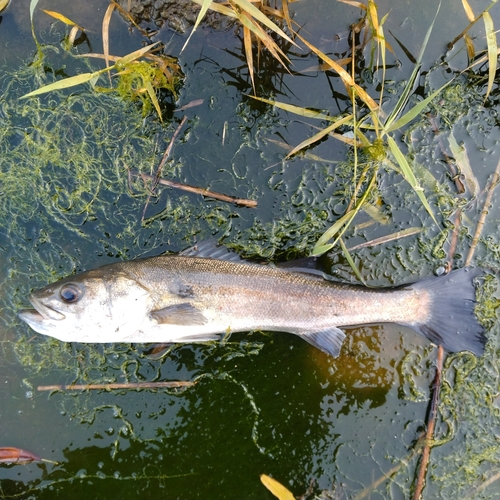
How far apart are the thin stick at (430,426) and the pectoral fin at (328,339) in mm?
814

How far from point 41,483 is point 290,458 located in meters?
1.89

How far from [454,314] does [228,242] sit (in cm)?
169

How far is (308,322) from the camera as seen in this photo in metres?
2.79

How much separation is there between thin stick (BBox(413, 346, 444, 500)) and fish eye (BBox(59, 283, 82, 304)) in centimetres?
258

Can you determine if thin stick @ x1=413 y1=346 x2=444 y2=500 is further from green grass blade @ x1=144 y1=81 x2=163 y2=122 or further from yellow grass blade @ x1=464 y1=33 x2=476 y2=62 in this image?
green grass blade @ x1=144 y1=81 x2=163 y2=122

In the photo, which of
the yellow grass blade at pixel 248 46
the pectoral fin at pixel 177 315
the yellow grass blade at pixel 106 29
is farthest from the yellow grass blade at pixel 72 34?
the pectoral fin at pixel 177 315

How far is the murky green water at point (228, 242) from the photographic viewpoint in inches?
119

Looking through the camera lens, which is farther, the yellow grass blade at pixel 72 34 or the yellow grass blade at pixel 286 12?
the yellow grass blade at pixel 72 34

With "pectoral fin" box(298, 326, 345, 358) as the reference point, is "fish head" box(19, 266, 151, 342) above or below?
above

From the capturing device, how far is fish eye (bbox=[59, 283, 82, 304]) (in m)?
2.60

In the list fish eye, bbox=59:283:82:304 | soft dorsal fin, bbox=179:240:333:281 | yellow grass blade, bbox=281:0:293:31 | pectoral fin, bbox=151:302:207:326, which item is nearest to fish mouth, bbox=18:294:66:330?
fish eye, bbox=59:283:82:304

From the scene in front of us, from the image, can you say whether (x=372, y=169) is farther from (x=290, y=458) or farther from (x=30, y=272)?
(x=30, y=272)

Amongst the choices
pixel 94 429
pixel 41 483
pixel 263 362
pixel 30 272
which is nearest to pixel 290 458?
pixel 263 362

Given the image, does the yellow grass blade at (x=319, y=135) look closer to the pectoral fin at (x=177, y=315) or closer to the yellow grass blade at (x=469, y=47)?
the yellow grass blade at (x=469, y=47)
